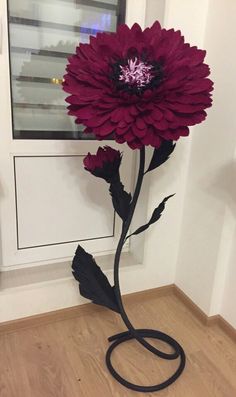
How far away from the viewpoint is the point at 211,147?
61.1 inches

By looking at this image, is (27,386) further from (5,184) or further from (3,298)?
(5,184)

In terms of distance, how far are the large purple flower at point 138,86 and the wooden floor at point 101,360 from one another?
101 centimetres

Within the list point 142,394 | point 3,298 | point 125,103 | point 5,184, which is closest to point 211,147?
point 125,103

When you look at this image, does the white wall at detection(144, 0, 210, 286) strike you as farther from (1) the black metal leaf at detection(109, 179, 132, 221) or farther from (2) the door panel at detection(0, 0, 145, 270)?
(1) the black metal leaf at detection(109, 179, 132, 221)

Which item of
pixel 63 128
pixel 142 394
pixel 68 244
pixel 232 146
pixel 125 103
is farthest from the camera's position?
pixel 68 244

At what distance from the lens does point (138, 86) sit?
3.11 ft

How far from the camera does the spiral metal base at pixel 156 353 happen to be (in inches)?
51.5

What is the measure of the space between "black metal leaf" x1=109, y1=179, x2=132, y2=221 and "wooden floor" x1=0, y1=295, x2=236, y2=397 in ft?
2.27

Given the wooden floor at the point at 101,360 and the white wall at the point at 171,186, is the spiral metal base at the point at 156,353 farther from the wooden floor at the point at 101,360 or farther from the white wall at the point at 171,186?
the white wall at the point at 171,186

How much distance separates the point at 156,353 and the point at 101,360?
10.2 inches

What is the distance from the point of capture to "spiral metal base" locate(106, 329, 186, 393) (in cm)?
131

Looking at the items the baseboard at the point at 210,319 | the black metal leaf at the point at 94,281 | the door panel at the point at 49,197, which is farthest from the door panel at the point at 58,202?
the baseboard at the point at 210,319

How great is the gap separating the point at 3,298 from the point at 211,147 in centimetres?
123

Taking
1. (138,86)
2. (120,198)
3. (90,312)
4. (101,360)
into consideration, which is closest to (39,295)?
(90,312)
